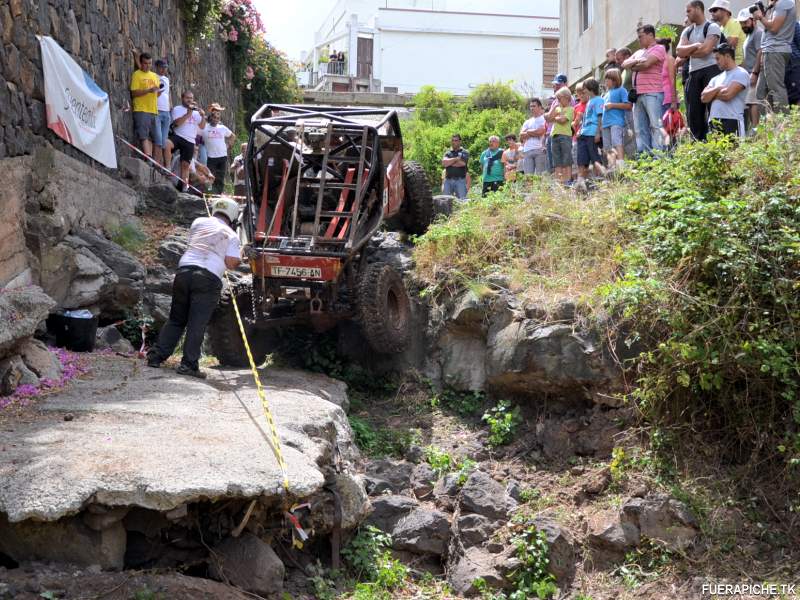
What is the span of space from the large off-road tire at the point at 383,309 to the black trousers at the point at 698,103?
3.78 m

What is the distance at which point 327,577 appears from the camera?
657 cm

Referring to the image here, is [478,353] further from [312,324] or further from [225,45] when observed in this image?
[225,45]

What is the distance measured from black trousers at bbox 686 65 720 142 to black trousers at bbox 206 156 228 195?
8431mm

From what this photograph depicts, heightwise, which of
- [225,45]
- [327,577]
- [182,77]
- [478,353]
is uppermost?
[225,45]

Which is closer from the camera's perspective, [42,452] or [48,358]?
[42,452]

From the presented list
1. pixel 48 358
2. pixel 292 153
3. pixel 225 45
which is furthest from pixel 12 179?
pixel 225 45

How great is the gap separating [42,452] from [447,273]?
5847mm

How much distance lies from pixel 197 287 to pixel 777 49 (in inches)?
254

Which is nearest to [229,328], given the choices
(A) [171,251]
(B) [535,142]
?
(A) [171,251]

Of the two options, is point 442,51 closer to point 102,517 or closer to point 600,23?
point 600,23

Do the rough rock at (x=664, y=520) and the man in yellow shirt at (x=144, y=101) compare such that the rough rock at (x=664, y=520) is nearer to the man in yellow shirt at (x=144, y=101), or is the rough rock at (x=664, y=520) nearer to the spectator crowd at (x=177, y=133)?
the spectator crowd at (x=177, y=133)

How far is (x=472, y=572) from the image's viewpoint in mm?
7398

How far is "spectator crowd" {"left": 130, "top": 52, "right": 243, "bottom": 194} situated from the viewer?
1332 cm

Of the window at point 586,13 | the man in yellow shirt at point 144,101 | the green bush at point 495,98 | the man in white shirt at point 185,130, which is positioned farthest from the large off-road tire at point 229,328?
the green bush at point 495,98
